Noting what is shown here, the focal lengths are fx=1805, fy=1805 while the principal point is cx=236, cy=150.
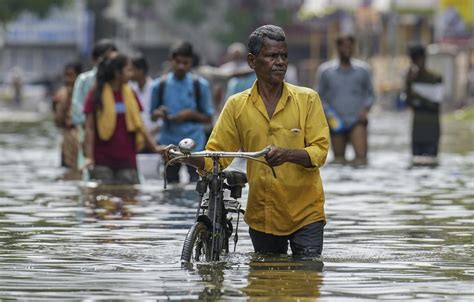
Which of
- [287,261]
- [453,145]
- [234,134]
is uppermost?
[234,134]

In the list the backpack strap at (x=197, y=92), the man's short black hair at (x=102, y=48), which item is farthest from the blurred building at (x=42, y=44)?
the backpack strap at (x=197, y=92)

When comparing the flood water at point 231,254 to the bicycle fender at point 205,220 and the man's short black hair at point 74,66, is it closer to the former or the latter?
the bicycle fender at point 205,220

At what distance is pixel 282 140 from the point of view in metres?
10.6

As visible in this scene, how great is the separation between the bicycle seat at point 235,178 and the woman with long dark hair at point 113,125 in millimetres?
5722

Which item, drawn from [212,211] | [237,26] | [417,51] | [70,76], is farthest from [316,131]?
[237,26]

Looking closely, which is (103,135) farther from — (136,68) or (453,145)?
(453,145)

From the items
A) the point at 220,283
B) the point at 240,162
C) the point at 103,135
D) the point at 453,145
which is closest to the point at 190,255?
the point at 220,283

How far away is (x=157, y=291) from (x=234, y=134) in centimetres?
136

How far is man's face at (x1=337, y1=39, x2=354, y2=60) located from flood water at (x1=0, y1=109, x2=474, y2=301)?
1380mm

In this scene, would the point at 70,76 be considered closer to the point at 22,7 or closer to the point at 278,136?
the point at 278,136

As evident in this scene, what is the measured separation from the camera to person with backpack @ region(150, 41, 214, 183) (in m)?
17.4

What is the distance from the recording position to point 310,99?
10.6m

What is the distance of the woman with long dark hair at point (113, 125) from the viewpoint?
16.4 metres

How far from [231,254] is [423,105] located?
1259cm
